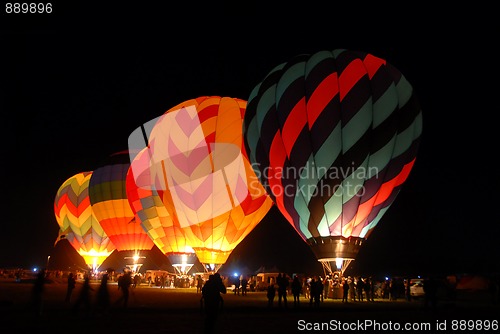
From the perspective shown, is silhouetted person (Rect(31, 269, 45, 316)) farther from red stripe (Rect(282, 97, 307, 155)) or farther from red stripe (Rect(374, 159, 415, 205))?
red stripe (Rect(374, 159, 415, 205))

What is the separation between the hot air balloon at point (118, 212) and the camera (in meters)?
31.1

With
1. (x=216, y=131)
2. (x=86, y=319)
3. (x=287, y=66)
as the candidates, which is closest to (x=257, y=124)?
(x=287, y=66)

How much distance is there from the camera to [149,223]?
27.6m

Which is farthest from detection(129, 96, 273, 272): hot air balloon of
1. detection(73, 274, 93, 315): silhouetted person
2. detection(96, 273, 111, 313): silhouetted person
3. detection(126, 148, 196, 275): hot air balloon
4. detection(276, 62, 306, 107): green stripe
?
detection(96, 273, 111, 313): silhouetted person

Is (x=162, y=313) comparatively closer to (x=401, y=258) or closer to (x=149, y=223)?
(x=149, y=223)

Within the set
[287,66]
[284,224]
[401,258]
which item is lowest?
[401,258]

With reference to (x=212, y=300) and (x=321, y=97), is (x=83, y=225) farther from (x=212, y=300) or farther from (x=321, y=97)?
(x=212, y=300)

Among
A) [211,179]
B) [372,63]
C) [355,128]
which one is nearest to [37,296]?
[355,128]

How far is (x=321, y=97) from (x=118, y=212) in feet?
54.8

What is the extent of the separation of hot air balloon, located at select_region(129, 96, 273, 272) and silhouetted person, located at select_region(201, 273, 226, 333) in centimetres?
1619

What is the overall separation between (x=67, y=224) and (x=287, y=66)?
23.9 m

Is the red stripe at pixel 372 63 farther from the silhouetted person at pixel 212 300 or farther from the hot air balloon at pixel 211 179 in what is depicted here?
the silhouetted person at pixel 212 300

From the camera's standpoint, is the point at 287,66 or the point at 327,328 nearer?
the point at 327,328

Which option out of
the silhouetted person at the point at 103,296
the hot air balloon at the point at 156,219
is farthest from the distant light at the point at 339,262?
the hot air balloon at the point at 156,219
